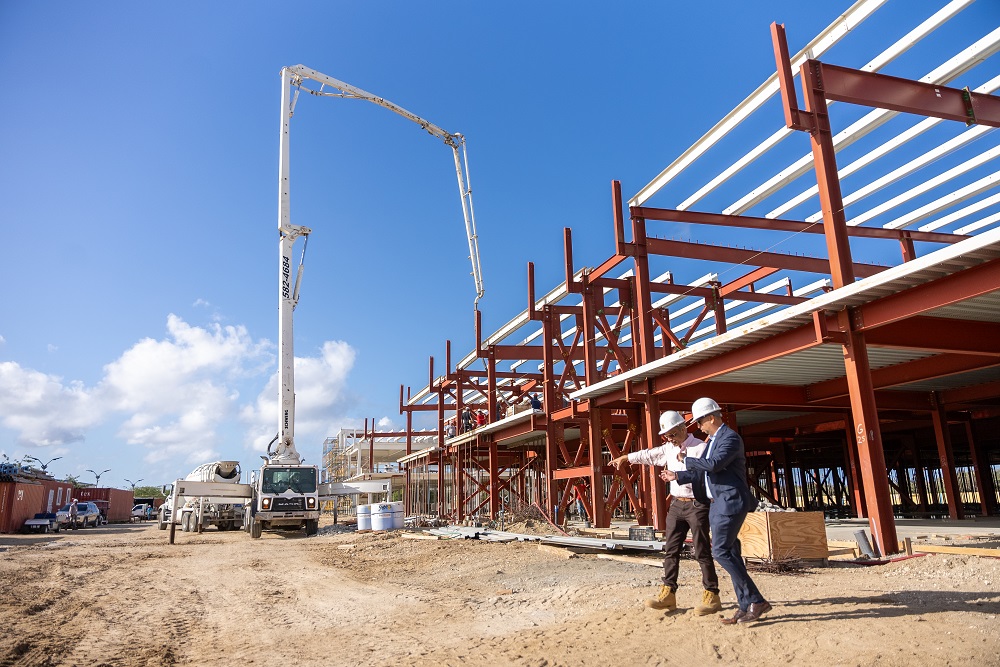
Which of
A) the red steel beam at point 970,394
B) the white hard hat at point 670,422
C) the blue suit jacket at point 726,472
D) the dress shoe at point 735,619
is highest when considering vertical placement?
the red steel beam at point 970,394

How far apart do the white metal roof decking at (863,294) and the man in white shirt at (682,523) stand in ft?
14.4

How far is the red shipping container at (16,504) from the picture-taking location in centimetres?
3017

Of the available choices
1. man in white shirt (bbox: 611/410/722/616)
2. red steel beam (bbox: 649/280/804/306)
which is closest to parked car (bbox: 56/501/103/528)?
red steel beam (bbox: 649/280/804/306)

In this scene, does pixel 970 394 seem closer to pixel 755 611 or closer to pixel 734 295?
pixel 734 295

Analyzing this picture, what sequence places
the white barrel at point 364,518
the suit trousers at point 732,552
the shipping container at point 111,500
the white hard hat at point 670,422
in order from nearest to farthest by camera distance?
the suit trousers at point 732,552 → the white hard hat at point 670,422 → the white barrel at point 364,518 → the shipping container at point 111,500

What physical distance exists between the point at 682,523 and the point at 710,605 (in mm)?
688

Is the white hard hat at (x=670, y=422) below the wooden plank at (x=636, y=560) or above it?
above

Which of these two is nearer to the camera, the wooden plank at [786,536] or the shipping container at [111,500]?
the wooden plank at [786,536]

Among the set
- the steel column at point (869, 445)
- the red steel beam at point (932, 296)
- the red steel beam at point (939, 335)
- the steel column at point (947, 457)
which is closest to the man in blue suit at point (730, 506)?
the steel column at point (869, 445)

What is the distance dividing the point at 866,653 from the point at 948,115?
10573 mm

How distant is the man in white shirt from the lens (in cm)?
545

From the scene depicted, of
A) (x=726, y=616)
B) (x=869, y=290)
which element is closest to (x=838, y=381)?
(x=869, y=290)

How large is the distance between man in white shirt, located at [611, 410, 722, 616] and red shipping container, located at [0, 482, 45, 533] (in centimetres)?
3475

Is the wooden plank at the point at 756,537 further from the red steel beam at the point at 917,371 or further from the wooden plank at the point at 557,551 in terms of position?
the red steel beam at the point at 917,371
